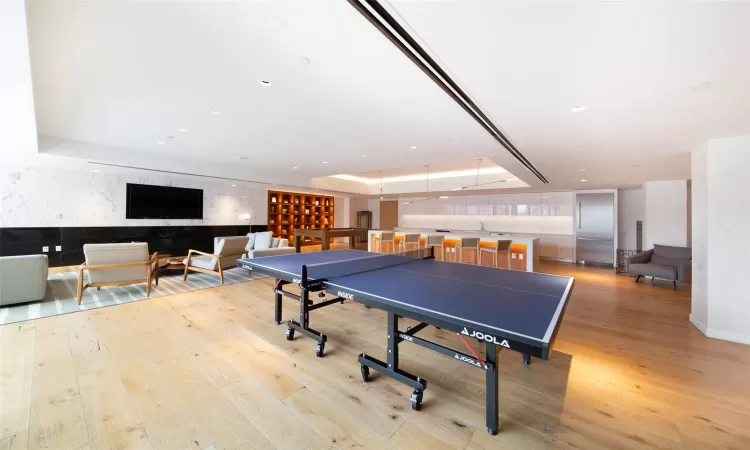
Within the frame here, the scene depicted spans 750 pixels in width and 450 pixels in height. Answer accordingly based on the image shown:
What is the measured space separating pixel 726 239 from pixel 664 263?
3416mm

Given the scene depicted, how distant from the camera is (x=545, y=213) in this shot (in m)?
9.23

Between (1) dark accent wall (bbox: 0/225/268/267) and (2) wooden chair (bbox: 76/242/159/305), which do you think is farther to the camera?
(1) dark accent wall (bbox: 0/225/268/267)

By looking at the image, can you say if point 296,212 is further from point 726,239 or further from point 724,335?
point 724,335

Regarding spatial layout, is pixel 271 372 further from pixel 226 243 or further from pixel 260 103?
pixel 226 243

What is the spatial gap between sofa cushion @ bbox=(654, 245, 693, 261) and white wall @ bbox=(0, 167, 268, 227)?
1147cm

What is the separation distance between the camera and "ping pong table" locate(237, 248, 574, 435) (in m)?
1.51

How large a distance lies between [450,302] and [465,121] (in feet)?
7.08

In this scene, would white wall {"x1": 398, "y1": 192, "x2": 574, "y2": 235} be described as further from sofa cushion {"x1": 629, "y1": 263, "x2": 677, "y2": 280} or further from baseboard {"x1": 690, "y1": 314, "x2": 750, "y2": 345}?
baseboard {"x1": 690, "y1": 314, "x2": 750, "y2": 345}

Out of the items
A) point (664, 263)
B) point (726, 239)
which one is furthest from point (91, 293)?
point (664, 263)

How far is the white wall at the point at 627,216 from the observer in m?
8.37

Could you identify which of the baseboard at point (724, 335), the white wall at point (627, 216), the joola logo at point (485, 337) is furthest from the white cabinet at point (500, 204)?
the joola logo at point (485, 337)

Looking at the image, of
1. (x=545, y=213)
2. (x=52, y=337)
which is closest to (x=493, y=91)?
(x=52, y=337)

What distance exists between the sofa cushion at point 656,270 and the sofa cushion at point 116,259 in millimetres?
9606

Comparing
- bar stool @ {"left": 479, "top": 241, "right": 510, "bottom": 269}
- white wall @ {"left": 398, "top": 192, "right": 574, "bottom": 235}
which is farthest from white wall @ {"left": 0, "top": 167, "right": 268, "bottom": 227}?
bar stool @ {"left": 479, "top": 241, "right": 510, "bottom": 269}
